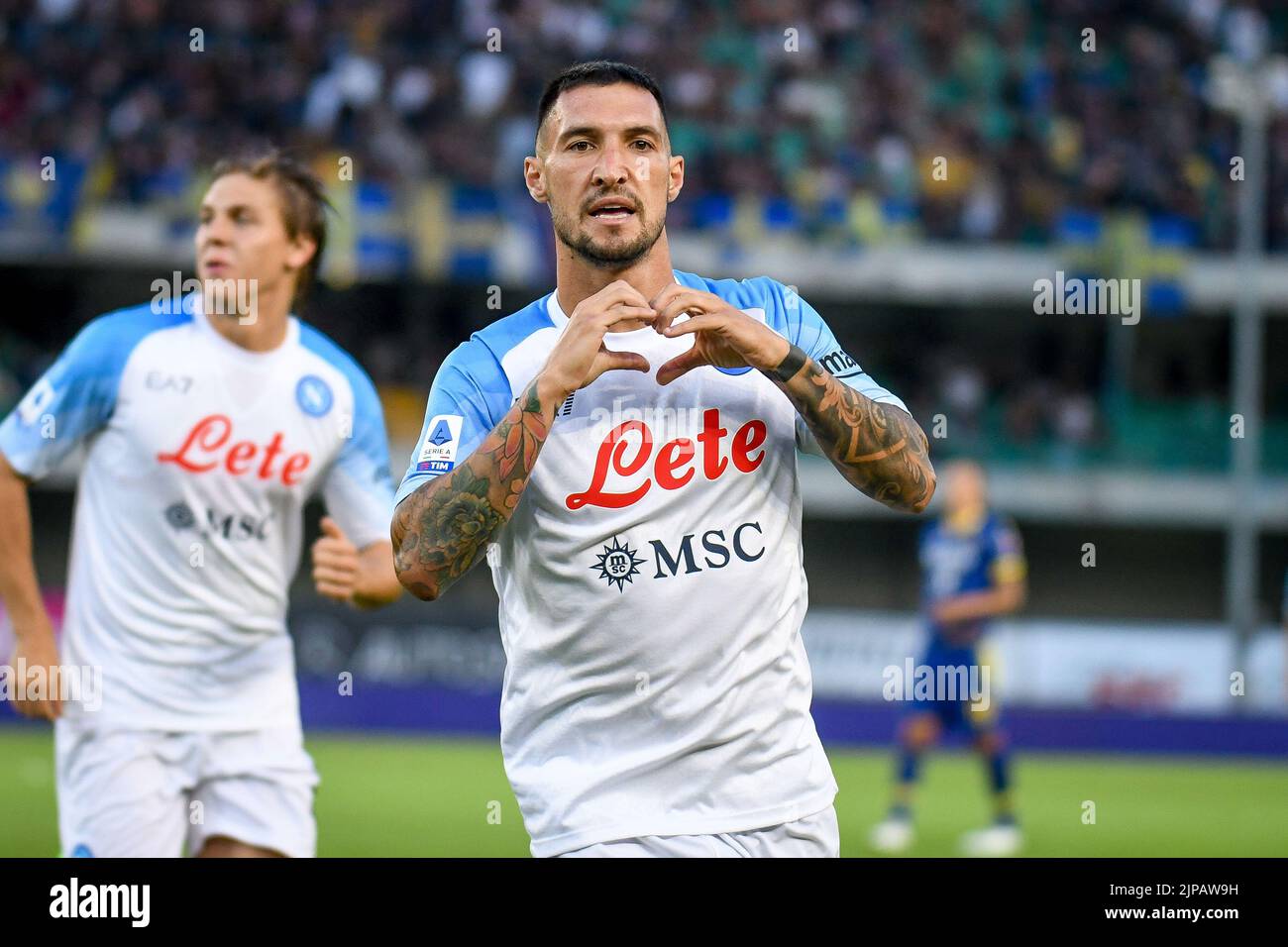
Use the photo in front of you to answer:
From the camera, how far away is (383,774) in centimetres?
1431

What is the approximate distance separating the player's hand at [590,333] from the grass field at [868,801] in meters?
5.16

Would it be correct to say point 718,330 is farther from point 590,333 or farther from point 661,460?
point 661,460

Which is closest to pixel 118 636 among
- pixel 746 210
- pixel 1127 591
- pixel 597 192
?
pixel 597 192

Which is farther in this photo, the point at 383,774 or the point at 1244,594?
the point at 1244,594

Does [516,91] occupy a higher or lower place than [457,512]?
higher

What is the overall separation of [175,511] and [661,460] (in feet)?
6.70

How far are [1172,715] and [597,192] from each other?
16084mm

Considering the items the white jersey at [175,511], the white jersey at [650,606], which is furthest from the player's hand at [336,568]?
the white jersey at [650,606]

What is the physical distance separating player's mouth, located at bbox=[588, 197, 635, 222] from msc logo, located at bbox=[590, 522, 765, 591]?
2.32ft

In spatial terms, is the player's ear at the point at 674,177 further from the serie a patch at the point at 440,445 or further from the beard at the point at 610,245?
the serie a patch at the point at 440,445

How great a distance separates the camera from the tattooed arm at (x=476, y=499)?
3.55 metres

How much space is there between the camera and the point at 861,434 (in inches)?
144
